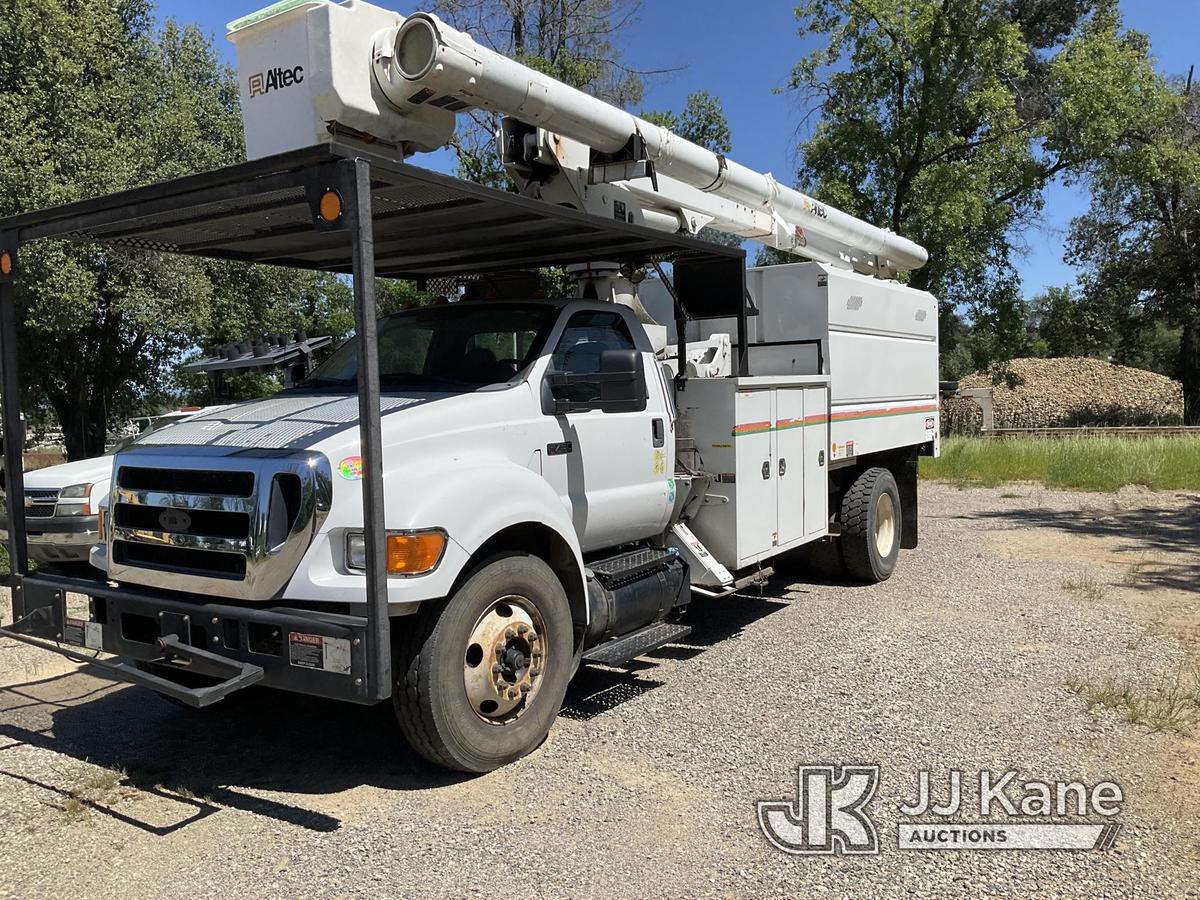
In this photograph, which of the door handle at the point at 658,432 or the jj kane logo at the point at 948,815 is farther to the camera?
the door handle at the point at 658,432

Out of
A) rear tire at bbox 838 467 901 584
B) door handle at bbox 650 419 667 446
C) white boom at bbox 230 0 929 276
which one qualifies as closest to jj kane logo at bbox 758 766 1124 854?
door handle at bbox 650 419 667 446

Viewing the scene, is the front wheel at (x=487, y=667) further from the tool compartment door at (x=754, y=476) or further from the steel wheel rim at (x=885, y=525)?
the steel wheel rim at (x=885, y=525)

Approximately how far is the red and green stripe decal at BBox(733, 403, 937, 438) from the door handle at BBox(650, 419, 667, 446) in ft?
1.92

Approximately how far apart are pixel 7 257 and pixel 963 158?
82.7 feet

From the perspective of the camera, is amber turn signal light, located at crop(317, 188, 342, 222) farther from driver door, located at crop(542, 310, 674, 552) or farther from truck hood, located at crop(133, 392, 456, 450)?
driver door, located at crop(542, 310, 674, 552)

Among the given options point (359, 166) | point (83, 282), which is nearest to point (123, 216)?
point (359, 166)

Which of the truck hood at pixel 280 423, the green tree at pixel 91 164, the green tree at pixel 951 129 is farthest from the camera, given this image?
the green tree at pixel 951 129

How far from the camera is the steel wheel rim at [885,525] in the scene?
9.13m

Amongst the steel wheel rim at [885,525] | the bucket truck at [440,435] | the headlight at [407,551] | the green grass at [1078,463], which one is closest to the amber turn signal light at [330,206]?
the bucket truck at [440,435]

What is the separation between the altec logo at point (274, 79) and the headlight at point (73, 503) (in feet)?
14.5

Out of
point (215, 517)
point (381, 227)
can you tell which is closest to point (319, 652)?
point (215, 517)

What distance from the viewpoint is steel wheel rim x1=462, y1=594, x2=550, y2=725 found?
14.7 feet

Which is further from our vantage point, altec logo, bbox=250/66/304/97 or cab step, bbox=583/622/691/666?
cab step, bbox=583/622/691/666

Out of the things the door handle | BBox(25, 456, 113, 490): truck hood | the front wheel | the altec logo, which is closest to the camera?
the front wheel
